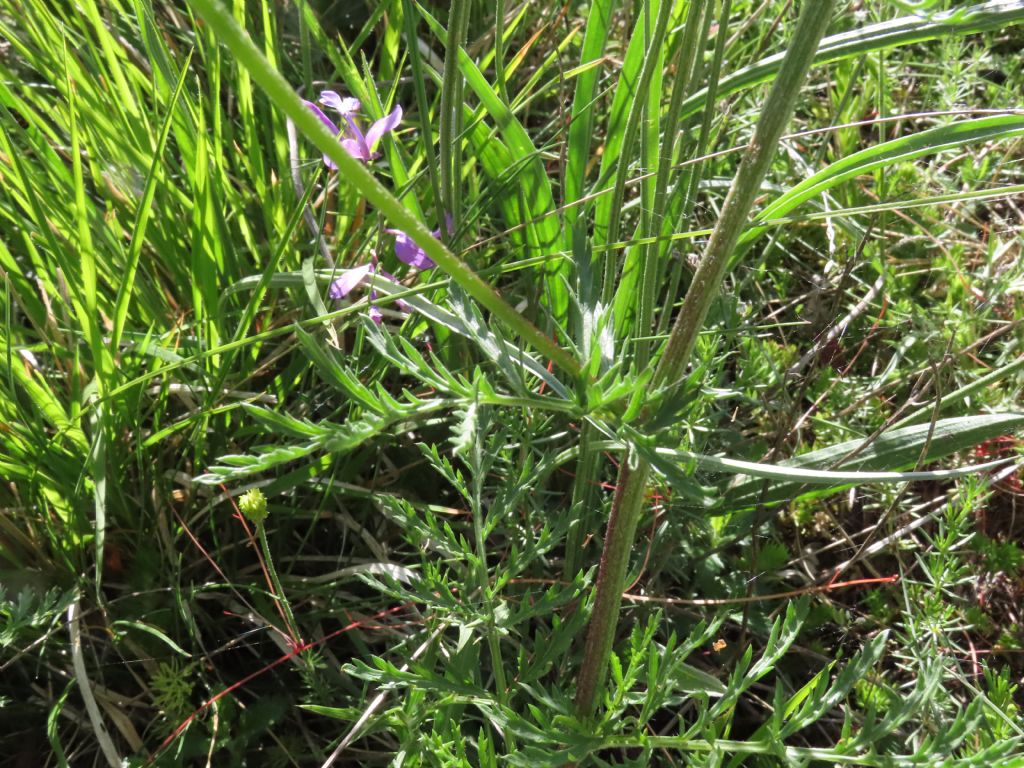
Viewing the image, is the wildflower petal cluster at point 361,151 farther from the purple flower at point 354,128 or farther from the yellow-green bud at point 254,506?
the yellow-green bud at point 254,506

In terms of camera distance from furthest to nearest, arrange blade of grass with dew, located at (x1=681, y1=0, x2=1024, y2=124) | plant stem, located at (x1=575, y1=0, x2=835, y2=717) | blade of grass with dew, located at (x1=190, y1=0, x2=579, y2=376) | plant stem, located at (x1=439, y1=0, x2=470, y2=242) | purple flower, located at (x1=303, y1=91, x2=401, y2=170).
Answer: purple flower, located at (x1=303, y1=91, x2=401, y2=170) → plant stem, located at (x1=439, y1=0, x2=470, y2=242) → blade of grass with dew, located at (x1=681, y1=0, x2=1024, y2=124) → plant stem, located at (x1=575, y1=0, x2=835, y2=717) → blade of grass with dew, located at (x1=190, y1=0, x2=579, y2=376)

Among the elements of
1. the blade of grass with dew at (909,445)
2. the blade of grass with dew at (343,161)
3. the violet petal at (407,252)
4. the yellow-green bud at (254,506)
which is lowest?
the blade of grass with dew at (909,445)

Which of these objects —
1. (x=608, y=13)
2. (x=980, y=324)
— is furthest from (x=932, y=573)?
(x=608, y=13)

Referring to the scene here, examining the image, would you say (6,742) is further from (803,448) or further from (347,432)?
(803,448)

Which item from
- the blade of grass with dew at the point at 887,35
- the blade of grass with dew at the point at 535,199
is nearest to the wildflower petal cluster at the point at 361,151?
the blade of grass with dew at the point at 535,199

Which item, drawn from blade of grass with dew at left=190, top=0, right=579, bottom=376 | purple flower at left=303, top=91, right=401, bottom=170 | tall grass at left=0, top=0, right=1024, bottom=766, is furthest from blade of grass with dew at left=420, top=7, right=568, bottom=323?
blade of grass with dew at left=190, top=0, right=579, bottom=376

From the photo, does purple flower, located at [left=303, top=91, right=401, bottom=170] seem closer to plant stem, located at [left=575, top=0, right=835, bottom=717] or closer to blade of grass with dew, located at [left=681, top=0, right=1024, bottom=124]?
blade of grass with dew, located at [left=681, top=0, right=1024, bottom=124]

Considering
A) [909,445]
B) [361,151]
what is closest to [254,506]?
[361,151]

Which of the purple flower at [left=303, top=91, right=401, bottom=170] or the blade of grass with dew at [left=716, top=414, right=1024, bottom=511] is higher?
the purple flower at [left=303, top=91, right=401, bottom=170]
